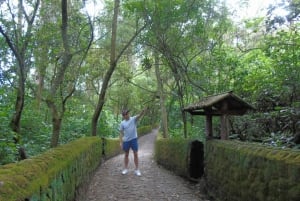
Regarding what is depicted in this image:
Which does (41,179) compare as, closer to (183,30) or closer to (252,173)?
(252,173)

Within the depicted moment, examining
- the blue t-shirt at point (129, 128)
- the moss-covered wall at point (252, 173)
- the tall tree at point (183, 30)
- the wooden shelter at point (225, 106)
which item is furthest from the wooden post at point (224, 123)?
the tall tree at point (183, 30)

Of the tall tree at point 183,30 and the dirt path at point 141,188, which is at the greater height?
the tall tree at point 183,30

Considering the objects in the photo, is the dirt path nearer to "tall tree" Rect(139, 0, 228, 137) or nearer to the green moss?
the green moss

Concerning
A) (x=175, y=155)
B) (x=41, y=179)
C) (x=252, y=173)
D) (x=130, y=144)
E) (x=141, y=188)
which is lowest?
(x=141, y=188)

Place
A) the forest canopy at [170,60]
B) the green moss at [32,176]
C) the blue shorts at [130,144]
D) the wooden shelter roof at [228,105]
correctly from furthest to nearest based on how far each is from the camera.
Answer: the blue shorts at [130,144], the forest canopy at [170,60], the wooden shelter roof at [228,105], the green moss at [32,176]

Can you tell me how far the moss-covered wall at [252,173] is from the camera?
3.85 m

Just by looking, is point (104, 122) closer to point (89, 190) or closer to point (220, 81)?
point (220, 81)

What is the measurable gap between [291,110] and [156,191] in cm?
358

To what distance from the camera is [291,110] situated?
26.1 ft

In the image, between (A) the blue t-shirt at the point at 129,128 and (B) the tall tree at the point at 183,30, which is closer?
(A) the blue t-shirt at the point at 129,128

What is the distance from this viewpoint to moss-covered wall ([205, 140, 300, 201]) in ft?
12.6

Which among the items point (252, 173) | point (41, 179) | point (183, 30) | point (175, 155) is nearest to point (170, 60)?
point (183, 30)

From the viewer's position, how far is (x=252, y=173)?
4.83 meters

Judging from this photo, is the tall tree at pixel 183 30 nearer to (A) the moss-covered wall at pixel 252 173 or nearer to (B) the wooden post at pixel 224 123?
(B) the wooden post at pixel 224 123
